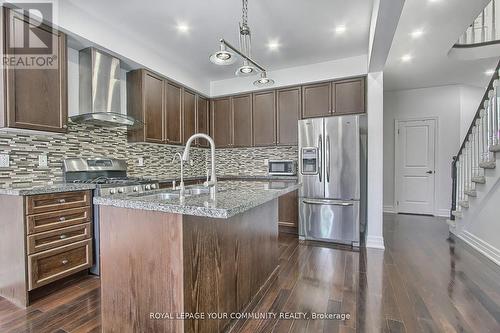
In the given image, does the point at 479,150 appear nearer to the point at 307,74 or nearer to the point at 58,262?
the point at 307,74

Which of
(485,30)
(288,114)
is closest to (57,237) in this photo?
(288,114)

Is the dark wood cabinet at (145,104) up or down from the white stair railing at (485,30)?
down

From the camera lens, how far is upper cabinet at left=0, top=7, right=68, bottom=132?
80.9 inches

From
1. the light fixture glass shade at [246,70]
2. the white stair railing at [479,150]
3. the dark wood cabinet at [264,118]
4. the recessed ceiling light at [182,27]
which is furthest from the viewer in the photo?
the dark wood cabinet at [264,118]

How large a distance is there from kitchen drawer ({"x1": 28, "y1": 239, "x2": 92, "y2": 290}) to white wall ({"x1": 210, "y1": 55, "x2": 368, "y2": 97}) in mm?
3302

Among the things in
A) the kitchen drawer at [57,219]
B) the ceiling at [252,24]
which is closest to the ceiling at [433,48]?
the ceiling at [252,24]

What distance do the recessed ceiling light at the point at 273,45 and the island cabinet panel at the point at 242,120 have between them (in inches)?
43.8

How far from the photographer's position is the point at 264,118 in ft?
14.1

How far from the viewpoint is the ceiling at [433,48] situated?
2.67 m

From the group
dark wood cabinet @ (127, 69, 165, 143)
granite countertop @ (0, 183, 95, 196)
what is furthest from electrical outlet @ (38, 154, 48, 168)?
dark wood cabinet @ (127, 69, 165, 143)

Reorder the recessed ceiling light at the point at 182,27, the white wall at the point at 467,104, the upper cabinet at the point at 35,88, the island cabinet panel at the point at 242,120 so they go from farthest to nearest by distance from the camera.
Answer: the white wall at the point at 467,104 < the island cabinet panel at the point at 242,120 < the recessed ceiling light at the point at 182,27 < the upper cabinet at the point at 35,88

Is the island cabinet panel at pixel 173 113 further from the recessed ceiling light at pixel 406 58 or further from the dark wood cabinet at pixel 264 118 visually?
the recessed ceiling light at pixel 406 58

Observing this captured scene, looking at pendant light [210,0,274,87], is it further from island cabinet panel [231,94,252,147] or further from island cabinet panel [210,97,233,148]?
island cabinet panel [210,97,233,148]

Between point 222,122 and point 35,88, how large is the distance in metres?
2.83
